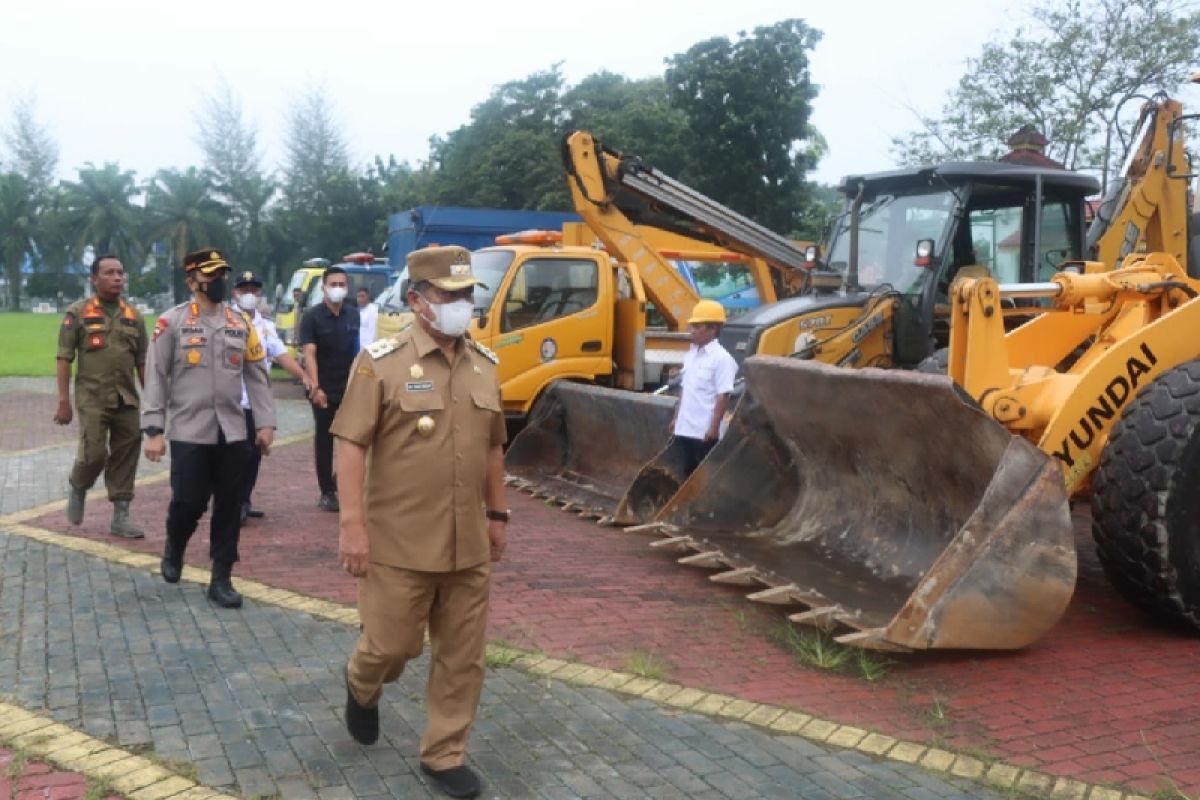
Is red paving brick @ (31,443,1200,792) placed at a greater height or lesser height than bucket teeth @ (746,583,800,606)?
lesser

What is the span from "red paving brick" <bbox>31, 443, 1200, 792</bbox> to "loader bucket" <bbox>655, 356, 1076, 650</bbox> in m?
0.23

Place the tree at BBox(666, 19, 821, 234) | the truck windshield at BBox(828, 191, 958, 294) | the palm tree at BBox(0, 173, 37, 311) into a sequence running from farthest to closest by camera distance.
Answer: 1. the palm tree at BBox(0, 173, 37, 311)
2. the tree at BBox(666, 19, 821, 234)
3. the truck windshield at BBox(828, 191, 958, 294)

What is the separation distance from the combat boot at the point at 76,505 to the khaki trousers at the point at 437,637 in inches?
183

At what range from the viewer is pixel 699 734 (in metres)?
4.56

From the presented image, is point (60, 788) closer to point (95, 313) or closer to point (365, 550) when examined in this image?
point (365, 550)

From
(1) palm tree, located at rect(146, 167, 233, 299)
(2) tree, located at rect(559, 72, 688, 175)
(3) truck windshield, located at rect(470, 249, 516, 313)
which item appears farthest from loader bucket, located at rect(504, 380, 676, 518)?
(1) palm tree, located at rect(146, 167, 233, 299)

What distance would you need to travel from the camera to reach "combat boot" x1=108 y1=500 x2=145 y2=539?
781 cm

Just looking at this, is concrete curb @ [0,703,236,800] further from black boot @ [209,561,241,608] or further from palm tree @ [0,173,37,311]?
palm tree @ [0,173,37,311]

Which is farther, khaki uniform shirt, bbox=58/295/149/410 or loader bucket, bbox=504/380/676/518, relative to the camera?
loader bucket, bbox=504/380/676/518

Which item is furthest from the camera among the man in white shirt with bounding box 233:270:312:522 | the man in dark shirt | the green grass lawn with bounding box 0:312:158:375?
the green grass lawn with bounding box 0:312:158:375

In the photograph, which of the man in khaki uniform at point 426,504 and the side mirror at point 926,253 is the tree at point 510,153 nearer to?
the side mirror at point 926,253

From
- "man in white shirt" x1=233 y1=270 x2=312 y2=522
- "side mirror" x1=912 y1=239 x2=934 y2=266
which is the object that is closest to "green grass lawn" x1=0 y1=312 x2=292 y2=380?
"man in white shirt" x1=233 y1=270 x2=312 y2=522

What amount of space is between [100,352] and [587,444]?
3.88 meters

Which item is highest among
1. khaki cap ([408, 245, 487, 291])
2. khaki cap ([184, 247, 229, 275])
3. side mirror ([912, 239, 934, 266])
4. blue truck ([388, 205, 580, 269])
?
blue truck ([388, 205, 580, 269])
